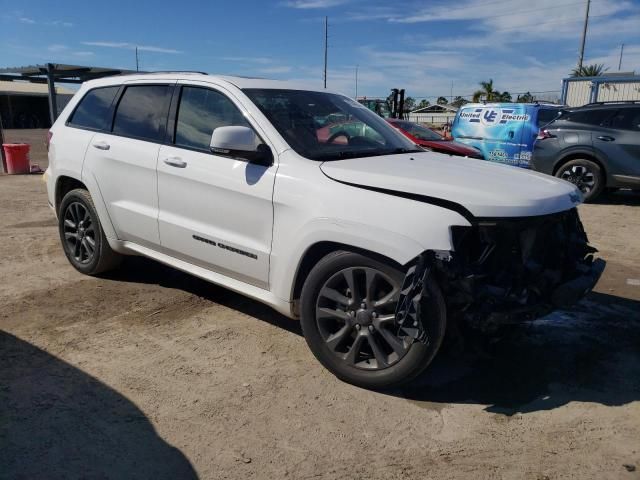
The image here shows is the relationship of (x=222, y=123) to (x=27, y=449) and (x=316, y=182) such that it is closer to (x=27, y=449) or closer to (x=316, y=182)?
(x=316, y=182)

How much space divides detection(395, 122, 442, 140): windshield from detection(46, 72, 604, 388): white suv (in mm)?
7833

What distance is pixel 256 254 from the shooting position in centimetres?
356

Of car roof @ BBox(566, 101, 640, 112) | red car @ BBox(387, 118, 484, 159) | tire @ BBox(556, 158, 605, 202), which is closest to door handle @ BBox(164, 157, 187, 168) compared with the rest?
red car @ BBox(387, 118, 484, 159)

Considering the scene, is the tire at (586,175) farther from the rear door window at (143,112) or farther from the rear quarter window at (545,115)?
the rear door window at (143,112)

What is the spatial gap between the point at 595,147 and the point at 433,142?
3190mm

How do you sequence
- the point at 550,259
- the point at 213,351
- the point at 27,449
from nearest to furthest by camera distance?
the point at 27,449 → the point at 550,259 → the point at 213,351

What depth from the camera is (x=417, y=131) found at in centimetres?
1236

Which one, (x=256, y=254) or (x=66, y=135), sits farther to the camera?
(x=66, y=135)

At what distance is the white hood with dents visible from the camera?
2.89 m

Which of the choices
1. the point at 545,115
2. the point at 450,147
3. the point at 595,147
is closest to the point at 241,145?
the point at 595,147

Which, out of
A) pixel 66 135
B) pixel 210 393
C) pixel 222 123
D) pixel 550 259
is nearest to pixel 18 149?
pixel 66 135

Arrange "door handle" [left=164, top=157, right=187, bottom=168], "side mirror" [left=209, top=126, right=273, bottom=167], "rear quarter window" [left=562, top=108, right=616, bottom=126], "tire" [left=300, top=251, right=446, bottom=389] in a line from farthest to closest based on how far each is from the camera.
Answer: "rear quarter window" [left=562, top=108, right=616, bottom=126], "door handle" [left=164, top=157, right=187, bottom=168], "side mirror" [left=209, top=126, right=273, bottom=167], "tire" [left=300, top=251, right=446, bottom=389]

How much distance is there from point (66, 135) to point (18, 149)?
929 cm

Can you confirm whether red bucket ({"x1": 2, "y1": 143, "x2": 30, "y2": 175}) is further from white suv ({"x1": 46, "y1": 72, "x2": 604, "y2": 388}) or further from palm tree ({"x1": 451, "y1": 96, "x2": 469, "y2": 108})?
palm tree ({"x1": 451, "y1": 96, "x2": 469, "y2": 108})
